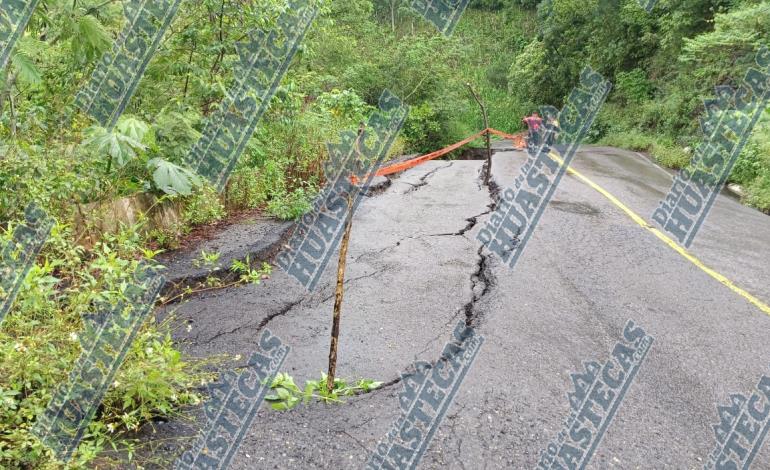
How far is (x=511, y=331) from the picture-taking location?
4.52 meters

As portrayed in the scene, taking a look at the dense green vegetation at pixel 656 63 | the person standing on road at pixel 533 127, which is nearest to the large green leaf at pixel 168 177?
the dense green vegetation at pixel 656 63

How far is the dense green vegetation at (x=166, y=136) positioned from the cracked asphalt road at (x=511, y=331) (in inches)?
23.7

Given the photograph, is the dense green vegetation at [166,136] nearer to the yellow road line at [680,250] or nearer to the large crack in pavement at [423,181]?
the large crack in pavement at [423,181]

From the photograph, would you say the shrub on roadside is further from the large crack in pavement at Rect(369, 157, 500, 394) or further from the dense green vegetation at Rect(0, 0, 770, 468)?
the large crack in pavement at Rect(369, 157, 500, 394)

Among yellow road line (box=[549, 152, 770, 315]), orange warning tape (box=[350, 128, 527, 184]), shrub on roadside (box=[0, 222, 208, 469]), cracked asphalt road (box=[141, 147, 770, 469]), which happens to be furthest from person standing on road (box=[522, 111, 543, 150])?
shrub on roadside (box=[0, 222, 208, 469])

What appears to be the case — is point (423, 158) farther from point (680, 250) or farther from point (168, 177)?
point (168, 177)

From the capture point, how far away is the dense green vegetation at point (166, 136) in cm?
292

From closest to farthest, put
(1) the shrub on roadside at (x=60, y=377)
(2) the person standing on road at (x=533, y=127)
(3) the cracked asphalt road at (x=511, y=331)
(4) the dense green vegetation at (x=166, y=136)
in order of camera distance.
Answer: (1) the shrub on roadside at (x=60, y=377) → (4) the dense green vegetation at (x=166, y=136) → (3) the cracked asphalt road at (x=511, y=331) → (2) the person standing on road at (x=533, y=127)

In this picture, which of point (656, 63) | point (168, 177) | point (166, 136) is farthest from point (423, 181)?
point (656, 63)

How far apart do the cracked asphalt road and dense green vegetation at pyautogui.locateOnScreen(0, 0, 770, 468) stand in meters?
0.60

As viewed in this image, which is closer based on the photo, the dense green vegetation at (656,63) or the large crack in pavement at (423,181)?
the large crack in pavement at (423,181)

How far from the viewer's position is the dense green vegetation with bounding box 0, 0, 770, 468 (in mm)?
2918

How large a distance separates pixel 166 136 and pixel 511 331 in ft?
12.7

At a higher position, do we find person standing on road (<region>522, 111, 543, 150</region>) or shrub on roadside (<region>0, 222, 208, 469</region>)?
person standing on road (<region>522, 111, 543, 150</region>)
